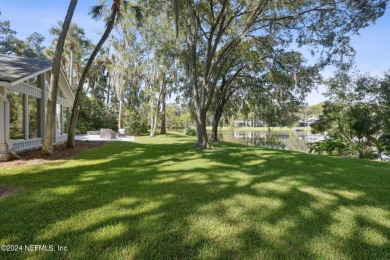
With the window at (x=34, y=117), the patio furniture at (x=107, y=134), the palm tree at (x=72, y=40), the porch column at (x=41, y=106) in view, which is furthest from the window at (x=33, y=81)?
the palm tree at (x=72, y=40)

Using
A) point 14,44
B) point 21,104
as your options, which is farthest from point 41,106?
point 14,44

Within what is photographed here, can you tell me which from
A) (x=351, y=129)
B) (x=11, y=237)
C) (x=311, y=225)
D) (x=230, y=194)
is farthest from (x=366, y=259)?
(x=351, y=129)

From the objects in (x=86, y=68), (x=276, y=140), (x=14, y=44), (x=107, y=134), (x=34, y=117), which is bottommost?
(x=276, y=140)

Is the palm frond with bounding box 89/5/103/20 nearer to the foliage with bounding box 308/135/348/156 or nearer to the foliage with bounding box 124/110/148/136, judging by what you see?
the foliage with bounding box 308/135/348/156

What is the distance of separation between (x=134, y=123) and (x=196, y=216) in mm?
20760

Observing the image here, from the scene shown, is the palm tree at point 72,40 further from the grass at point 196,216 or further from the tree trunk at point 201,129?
the grass at point 196,216

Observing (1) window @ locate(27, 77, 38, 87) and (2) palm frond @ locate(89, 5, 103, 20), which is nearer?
(2) palm frond @ locate(89, 5, 103, 20)

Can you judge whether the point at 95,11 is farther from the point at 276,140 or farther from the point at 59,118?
the point at 276,140

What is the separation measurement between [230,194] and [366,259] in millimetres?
1953

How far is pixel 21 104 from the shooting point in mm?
8414

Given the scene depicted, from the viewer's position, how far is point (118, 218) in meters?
2.71

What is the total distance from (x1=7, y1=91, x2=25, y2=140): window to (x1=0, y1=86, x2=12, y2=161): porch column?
0.65 m

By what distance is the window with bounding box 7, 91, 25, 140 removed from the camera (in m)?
7.63

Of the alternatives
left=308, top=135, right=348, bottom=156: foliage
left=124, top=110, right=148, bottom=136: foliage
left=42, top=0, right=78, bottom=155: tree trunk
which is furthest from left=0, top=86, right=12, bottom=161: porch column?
left=124, top=110, right=148, bottom=136: foliage
